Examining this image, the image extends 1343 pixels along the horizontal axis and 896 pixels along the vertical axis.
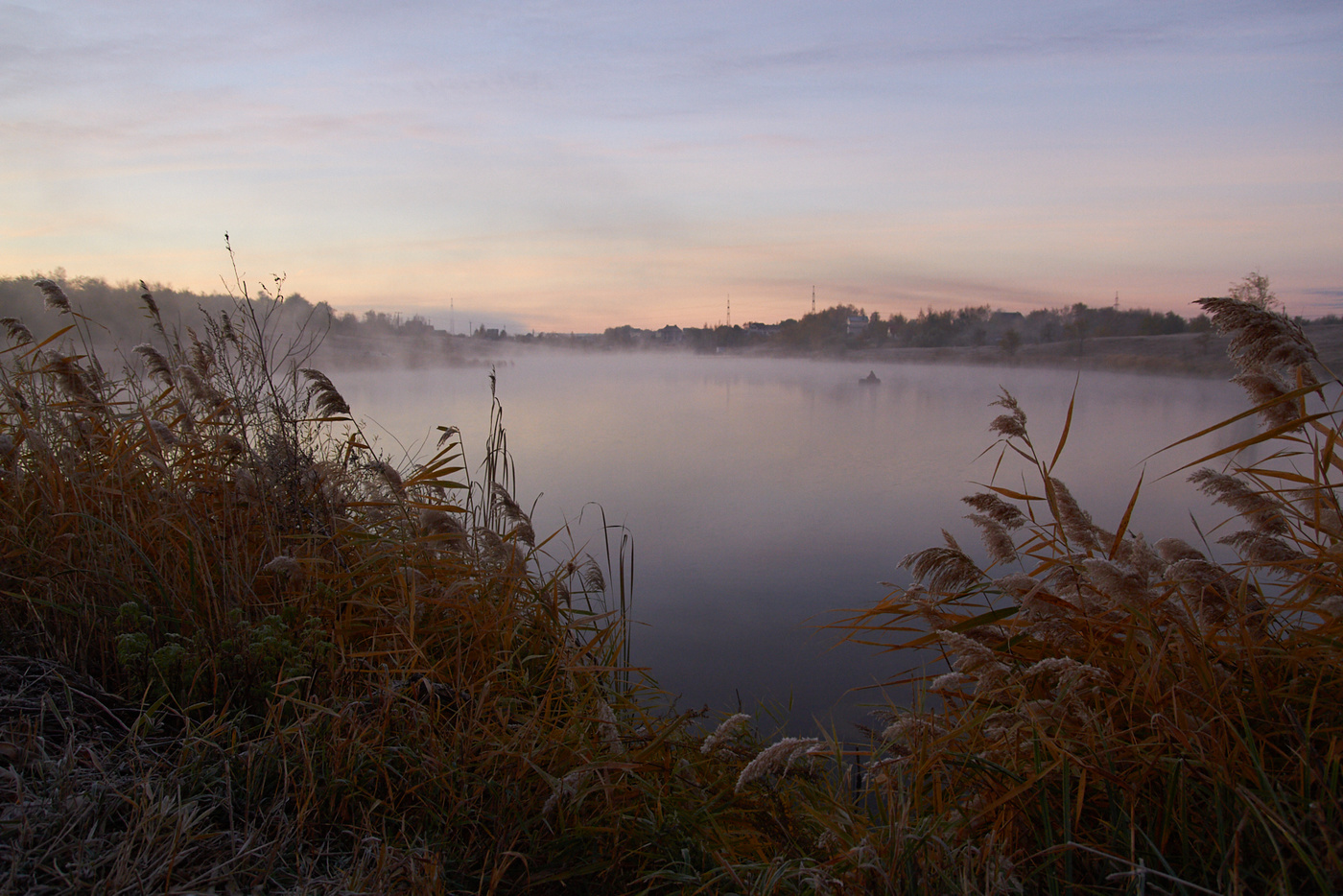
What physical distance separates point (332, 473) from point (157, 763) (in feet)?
5.29

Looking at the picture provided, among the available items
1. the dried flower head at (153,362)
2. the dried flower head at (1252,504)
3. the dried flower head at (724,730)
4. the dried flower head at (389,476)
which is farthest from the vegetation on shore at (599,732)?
the dried flower head at (153,362)

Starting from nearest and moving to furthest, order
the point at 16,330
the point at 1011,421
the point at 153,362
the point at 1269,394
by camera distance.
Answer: the point at 1269,394 → the point at 1011,421 → the point at 153,362 → the point at 16,330

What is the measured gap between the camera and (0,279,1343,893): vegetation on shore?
1.57 meters

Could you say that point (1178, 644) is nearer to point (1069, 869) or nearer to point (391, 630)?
point (1069, 869)

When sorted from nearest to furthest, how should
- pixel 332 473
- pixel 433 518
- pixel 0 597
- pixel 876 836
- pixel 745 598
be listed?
1. pixel 876 836
2. pixel 0 597
3. pixel 433 518
4. pixel 332 473
5. pixel 745 598

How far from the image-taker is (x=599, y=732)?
2.44 m

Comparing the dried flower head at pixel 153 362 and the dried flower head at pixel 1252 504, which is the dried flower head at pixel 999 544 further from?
the dried flower head at pixel 153 362

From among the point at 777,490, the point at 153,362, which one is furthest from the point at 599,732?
the point at 777,490

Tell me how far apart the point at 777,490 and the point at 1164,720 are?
959 centimetres

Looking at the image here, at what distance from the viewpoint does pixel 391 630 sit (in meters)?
2.57

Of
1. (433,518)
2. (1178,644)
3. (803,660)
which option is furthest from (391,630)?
(803,660)

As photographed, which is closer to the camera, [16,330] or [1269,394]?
[1269,394]

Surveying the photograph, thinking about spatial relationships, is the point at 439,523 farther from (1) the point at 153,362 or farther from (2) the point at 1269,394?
(2) the point at 1269,394

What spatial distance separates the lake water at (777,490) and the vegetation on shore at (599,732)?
80 cm
